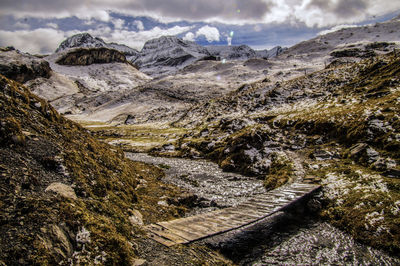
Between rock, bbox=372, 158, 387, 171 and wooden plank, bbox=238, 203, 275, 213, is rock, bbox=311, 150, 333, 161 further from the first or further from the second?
wooden plank, bbox=238, 203, 275, 213

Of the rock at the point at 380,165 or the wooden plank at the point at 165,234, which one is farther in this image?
the rock at the point at 380,165

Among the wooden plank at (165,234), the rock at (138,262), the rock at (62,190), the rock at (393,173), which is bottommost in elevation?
the wooden plank at (165,234)

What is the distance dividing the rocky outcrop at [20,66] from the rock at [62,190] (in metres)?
207

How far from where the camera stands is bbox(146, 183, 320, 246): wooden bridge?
10.3 m

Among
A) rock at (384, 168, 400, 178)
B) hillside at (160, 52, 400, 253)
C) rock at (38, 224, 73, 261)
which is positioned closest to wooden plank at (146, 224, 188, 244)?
rock at (38, 224, 73, 261)

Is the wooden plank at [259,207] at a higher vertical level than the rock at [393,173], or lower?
lower

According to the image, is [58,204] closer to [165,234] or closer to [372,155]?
[165,234]

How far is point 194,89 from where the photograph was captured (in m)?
150

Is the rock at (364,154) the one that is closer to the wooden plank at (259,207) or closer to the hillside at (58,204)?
the wooden plank at (259,207)

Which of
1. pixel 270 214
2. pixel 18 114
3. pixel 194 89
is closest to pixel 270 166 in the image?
pixel 270 214

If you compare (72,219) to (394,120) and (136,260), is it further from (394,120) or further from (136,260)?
(394,120)

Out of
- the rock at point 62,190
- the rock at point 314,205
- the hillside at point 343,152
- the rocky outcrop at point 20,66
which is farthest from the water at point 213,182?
the rocky outcrop at point 20,66

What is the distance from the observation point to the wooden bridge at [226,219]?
33.8 ft

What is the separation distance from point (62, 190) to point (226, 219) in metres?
8.68
